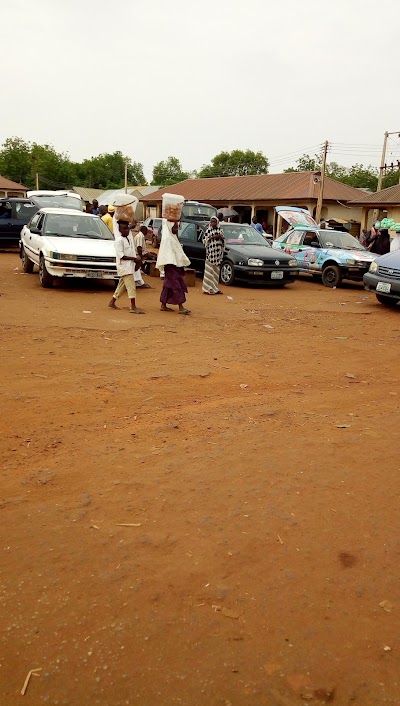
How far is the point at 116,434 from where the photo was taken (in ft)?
13.5

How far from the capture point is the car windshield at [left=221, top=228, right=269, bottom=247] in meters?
14.2

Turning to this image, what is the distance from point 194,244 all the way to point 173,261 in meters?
5.83

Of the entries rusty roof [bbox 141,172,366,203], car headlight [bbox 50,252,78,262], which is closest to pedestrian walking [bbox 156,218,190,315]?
car headlight [bbox 50,252,78,262]

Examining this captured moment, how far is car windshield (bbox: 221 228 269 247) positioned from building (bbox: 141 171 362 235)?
1655 centimetres

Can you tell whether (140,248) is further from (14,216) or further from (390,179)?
(390,179)

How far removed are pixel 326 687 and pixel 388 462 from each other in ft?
6.61

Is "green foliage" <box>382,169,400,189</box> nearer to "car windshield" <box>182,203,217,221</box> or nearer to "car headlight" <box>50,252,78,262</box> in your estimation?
"car windshield" <box>182,203,217,221</box>

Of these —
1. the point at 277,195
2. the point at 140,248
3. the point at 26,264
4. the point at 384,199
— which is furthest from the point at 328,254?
the point at 277,195

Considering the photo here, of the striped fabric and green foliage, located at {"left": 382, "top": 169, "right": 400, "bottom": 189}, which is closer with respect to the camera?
the striped fabric

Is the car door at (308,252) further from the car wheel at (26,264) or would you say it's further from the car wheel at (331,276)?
the car wheel at (26,264)

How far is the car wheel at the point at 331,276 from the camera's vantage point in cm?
1417

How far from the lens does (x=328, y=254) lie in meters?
14.4

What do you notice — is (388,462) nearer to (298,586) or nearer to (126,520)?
(298,586)

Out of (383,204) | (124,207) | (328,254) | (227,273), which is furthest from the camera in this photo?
(383,204)
